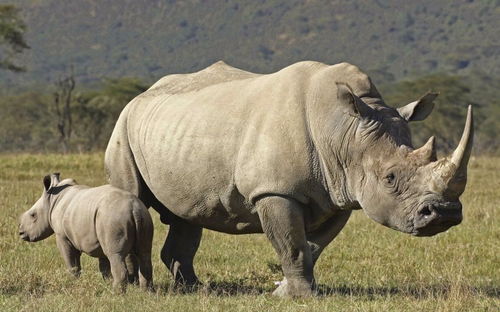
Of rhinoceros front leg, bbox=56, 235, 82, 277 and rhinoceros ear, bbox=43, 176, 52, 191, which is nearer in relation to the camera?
rhinoceros front leg, bbox=56, 235, 82, 277

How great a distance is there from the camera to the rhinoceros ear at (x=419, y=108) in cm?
881

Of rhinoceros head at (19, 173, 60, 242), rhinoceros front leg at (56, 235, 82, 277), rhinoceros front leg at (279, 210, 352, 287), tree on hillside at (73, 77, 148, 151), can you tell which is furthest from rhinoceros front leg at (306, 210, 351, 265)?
tree on hillside at (73, 77, 148, 151)

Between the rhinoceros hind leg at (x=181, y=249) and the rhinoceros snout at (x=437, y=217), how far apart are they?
2.67 m

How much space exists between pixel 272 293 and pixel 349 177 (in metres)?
1.19

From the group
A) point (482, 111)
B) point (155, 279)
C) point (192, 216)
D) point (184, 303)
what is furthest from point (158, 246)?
point (482, 111)

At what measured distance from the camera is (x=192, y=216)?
9.52m

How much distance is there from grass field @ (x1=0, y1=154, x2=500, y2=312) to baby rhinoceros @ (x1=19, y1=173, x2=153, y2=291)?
7.5 inches

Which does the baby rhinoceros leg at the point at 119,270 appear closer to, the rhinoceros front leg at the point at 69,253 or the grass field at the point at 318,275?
the grass field at the point at 318,275

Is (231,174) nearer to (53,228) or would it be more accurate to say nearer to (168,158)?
(168,158)

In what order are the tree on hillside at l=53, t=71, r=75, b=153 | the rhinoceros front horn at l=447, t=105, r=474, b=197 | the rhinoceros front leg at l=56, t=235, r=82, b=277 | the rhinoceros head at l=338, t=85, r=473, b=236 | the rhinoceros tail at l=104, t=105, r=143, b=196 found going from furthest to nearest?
the tree on hillside at l=53, t=71, r=75, b=153
the rhinoceros tail at l=104, t=105, r=143, b=196
the rhinoceros front leg at l=56, t=235, r=82, b=277
the rhinoceros head at l=338, t=85, r=473, b=236
the rhinoceros front horn at l=447, t=105, r=474, b=197

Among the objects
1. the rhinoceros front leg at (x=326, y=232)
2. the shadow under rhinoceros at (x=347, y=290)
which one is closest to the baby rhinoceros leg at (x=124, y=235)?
the shadow under rhinoceros at (x=347, y=290)

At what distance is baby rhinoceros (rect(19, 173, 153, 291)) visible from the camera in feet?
29.3

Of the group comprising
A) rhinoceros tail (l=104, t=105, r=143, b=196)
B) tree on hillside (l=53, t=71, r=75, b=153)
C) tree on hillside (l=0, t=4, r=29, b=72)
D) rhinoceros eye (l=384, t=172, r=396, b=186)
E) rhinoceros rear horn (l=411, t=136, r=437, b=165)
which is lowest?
tree on hillside (l=53, t=71, r=75, b=153)

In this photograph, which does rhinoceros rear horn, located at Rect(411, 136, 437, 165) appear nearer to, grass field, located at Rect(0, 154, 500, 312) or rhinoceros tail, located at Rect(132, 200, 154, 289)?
grass field, located at Rect(0, 154, 500, 312)
